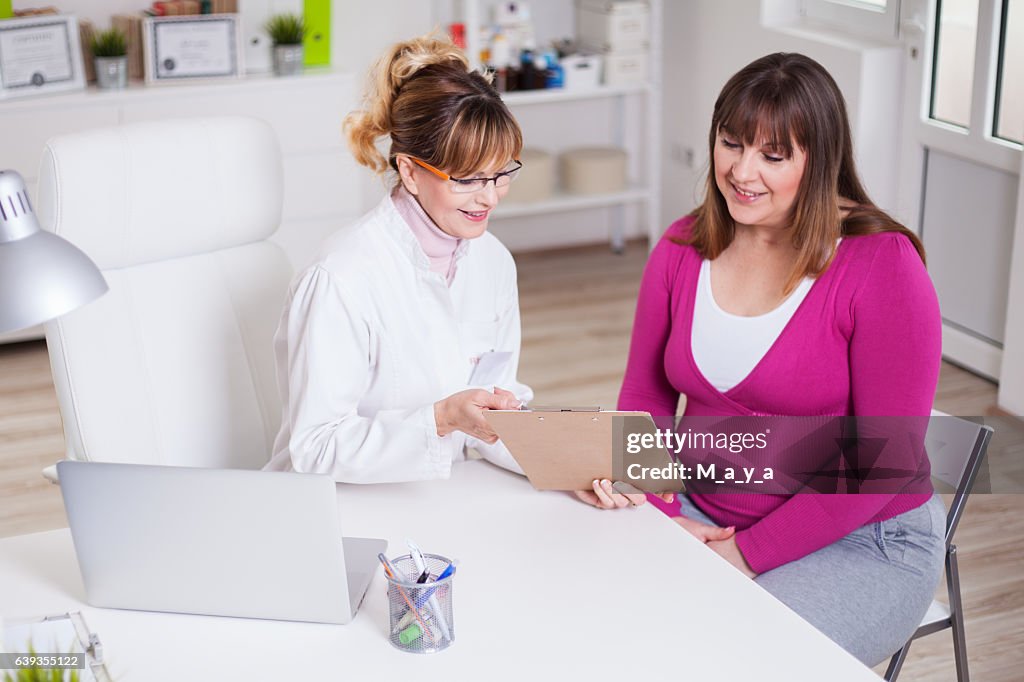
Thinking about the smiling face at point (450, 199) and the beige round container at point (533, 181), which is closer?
the smiling face at point (450, 199)

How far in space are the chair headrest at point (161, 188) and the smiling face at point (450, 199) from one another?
357 mm

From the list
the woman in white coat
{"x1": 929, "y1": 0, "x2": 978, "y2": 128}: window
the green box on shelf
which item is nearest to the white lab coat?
the woman in white coat

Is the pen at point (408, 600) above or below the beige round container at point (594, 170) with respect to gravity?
above

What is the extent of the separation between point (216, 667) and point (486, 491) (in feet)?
1.79

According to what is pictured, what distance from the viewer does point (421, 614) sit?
4.66 feet

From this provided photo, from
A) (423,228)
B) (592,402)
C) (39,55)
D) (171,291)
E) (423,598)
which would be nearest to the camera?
(423,598)

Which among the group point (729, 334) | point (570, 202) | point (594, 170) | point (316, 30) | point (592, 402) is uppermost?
point (316, 30)

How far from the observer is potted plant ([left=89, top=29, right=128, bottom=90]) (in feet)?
13.7

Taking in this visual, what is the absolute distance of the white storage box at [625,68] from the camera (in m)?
4.86

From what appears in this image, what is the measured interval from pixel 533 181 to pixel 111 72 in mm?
1677

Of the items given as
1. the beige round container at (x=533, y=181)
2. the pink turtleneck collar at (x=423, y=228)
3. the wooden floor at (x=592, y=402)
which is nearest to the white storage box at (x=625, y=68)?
the beige round container at (x=533, y=181)

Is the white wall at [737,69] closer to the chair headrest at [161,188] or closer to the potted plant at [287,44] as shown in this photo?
the potted plant at [287,44]
